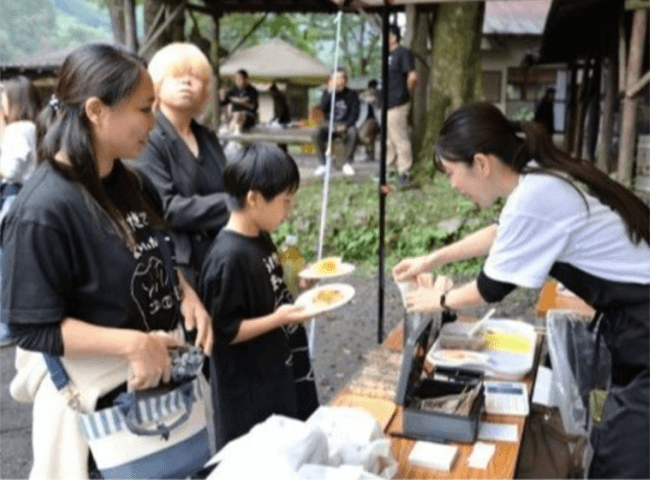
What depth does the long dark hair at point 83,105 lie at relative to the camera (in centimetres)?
165

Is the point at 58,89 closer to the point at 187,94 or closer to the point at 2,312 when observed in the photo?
the point at 2,312

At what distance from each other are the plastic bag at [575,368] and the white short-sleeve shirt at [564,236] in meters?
0.38

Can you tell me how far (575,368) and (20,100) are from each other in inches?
141

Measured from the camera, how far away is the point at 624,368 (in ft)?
6.73

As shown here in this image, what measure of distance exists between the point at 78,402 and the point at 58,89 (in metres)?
0.78

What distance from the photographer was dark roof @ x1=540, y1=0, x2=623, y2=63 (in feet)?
29.0

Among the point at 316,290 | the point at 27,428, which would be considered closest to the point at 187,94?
the point at 316,290

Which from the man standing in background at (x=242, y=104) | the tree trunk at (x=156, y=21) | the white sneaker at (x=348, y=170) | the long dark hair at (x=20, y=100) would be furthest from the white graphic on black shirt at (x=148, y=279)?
the man standing in background at (x=242, y=104)

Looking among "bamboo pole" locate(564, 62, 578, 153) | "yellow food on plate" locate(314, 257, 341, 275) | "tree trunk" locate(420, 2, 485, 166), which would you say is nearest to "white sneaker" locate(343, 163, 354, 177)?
"tree trunk" locate(420, 2, 485, 166)

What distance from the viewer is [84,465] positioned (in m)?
1.69

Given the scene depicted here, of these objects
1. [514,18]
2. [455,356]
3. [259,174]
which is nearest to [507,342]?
[455,356]

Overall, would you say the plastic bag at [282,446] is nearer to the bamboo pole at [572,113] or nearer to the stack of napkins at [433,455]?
the stack of napkins at [433,455]

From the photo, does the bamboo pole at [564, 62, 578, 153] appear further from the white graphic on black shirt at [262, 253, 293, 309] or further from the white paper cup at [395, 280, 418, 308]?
the white graphic on black shirt at [262, 253, 293, 309]

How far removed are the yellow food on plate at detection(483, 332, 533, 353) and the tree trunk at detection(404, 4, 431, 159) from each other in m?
6.75
